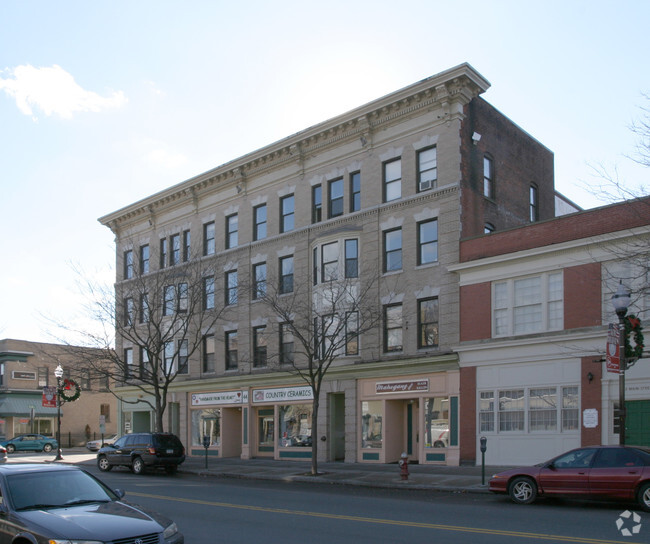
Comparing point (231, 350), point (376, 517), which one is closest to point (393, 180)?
point (231, 350)

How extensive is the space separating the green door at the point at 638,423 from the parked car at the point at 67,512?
17.0m

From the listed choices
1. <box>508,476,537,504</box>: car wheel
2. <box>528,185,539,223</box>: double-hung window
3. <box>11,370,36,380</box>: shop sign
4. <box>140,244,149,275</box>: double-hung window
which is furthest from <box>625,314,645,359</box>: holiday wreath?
<box>11,370,36,380</box>: shop sign

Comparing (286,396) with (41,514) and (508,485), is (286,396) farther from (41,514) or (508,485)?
(41,514)

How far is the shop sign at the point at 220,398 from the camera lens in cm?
3519

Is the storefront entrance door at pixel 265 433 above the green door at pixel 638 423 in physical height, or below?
below

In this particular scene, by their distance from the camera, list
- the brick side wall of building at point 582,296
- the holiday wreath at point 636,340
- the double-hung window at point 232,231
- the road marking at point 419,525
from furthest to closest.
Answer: the double-hung window at point 232,231 → the brick side wall of building at point 582,296 → the holiday wreath at point 636,340 → the road marking at point 419,525

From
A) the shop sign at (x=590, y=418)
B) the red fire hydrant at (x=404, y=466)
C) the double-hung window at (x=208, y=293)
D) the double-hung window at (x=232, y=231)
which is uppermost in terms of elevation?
the double-hung window at (x=232, y=231)

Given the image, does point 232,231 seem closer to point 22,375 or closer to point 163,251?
point 163,251

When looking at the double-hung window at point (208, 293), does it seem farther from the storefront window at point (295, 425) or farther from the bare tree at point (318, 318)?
the storefront window at point (295, 425)

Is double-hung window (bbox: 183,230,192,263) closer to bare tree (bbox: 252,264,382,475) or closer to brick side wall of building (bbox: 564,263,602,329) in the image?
bare tree (bbox: 252,264,382,475)

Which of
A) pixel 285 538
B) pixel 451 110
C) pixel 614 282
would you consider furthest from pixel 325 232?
pixel 285 538

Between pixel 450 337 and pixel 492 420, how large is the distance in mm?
3294

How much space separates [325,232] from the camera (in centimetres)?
3139

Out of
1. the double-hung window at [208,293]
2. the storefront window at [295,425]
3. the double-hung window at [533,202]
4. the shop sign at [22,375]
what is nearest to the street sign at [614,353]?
the double-hung window at [533,202]
